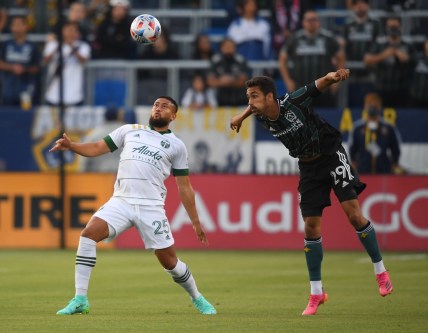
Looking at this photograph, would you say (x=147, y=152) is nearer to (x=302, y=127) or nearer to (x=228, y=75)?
(x=302, y=127)

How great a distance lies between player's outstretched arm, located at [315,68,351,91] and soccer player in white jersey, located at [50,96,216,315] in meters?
1.47

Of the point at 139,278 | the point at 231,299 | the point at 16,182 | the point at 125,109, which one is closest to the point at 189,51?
the point at 125,109

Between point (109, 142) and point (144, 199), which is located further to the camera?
point (109, 142)

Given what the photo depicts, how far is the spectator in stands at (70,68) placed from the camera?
873 inches

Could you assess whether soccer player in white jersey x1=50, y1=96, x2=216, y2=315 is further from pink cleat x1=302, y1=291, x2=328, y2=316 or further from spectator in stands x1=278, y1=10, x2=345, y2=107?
spectator in stands x1=278, y1=10, x2=345, y2=107

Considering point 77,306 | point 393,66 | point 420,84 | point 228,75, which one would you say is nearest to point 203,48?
point 228,75

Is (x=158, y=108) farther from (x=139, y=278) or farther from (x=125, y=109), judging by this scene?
(x=125, y=109)

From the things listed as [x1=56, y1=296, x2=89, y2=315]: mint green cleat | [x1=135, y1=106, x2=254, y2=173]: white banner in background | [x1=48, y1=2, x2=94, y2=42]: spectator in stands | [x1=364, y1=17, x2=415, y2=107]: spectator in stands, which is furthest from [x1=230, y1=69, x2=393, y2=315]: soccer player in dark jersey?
[x1=48, y1=2, x2=94, y2=42]: spectator in stands

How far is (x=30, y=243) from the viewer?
21.5 meters

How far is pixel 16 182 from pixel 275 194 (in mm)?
4781

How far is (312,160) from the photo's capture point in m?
11.7

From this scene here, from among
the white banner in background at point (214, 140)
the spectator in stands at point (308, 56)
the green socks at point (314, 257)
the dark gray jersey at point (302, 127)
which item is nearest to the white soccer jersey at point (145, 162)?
the dark gray jersey at point (302, 127)

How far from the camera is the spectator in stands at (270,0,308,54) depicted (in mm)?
22844

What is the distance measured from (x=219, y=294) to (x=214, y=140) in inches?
303
